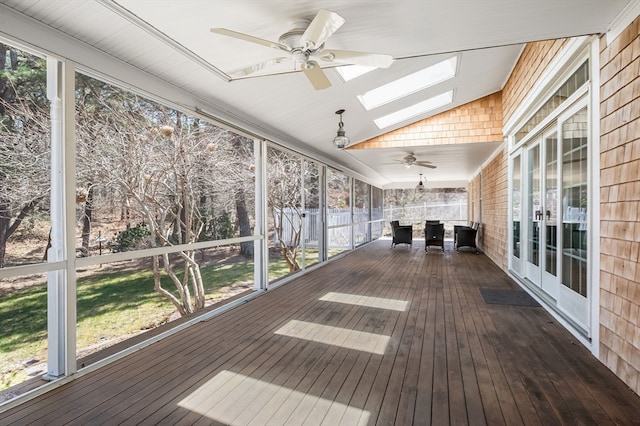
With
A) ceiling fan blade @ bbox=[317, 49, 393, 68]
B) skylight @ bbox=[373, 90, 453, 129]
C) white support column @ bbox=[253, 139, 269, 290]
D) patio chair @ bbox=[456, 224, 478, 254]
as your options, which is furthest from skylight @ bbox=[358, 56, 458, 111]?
patio chair @ bbox=[456, 224, 478, 254]

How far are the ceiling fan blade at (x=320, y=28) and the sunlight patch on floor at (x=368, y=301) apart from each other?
9.51 ft

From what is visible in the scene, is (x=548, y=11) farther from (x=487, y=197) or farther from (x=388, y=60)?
(x=487, y=197)

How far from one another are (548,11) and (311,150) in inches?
186

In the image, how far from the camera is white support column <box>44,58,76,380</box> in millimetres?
2307

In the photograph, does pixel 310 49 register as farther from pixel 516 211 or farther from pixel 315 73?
pixel 516 211

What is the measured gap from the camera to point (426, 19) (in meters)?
2.54

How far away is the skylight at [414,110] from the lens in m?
5.93

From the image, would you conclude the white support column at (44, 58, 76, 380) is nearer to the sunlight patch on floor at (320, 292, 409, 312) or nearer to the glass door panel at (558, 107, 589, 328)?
the sunlight patch on floor at (320, 292, 409, 312)

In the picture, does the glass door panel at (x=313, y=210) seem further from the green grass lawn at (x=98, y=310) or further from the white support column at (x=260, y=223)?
the white support column at (x=260, y=223)

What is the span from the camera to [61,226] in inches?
91.8

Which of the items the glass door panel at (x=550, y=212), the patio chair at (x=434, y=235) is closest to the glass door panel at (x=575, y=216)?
the glass door panel at (x=550, y=212)

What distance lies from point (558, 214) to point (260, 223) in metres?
3.60

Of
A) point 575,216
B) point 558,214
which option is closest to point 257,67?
point 575,216

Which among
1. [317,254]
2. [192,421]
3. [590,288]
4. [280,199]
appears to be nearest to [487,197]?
[317,254]
